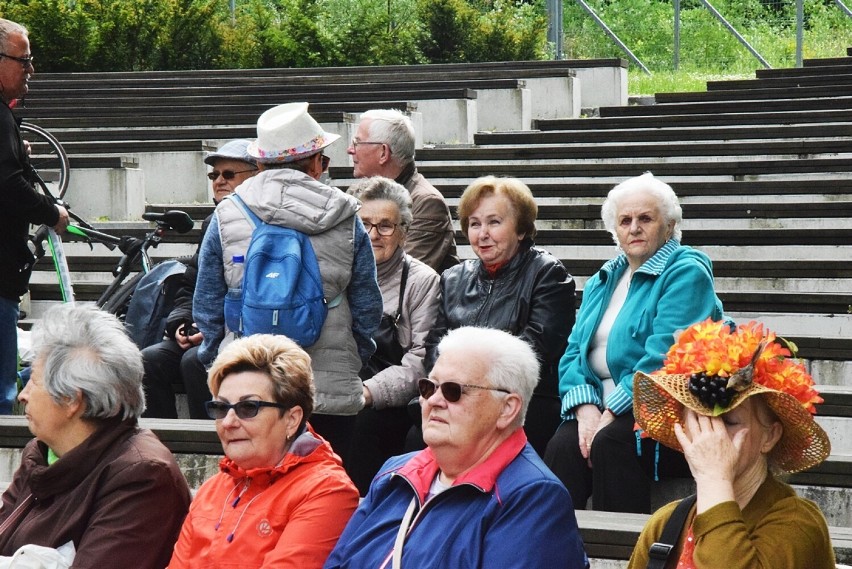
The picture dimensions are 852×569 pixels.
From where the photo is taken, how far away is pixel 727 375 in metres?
3.63

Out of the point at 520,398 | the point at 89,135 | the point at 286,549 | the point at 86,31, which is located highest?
the point at 86,31

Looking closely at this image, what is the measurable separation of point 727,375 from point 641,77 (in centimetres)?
1561

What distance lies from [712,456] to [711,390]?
167 mm

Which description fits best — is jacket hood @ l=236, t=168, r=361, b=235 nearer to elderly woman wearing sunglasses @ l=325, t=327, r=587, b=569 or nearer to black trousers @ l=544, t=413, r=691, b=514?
elderly woman wearing sunglasses @ l=325, t=327, r=587, b=569

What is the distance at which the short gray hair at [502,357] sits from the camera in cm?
417

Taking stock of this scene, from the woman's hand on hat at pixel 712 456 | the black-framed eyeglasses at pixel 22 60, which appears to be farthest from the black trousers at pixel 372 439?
the black-framed eyeglasses at pixel 22 60

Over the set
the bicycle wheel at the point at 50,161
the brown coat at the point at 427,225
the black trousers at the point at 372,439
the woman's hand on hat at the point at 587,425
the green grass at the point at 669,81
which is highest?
the green grass at the point at 669,81

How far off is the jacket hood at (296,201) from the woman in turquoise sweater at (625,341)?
3.50 ft

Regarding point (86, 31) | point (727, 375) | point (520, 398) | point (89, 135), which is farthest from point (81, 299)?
point (86, 31)

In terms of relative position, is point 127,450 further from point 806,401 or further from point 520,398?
point 806,401

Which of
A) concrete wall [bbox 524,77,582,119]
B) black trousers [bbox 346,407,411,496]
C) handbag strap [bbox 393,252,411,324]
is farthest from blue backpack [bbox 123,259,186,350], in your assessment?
concrete wall [bbox 524,77,582,119]

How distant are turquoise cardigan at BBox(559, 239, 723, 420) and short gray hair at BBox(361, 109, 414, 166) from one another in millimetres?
1589

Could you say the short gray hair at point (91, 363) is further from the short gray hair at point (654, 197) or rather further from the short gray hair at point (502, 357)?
the short gray hair at point (654, 197)

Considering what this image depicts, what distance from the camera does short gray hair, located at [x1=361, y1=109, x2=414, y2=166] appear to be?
6.77m
